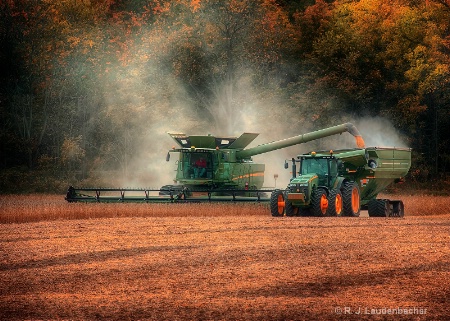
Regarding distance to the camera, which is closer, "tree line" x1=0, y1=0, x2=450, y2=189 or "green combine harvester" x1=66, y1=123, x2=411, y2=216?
"green combine harvester" x1=66, y1=123, x2=411, y2=216

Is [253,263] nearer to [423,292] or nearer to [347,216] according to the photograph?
[423,292]

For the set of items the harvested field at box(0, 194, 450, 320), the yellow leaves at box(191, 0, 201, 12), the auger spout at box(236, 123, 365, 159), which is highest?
the yellow leaves at box(191, 0, 201, 12)

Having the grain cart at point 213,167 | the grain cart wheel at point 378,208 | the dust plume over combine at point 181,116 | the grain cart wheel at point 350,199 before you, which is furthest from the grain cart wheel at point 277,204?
the dust plume over combine at point 181,116

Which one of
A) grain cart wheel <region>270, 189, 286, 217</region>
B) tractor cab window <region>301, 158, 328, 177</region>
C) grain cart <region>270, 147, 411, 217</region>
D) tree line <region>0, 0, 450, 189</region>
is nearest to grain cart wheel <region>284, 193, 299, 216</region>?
grain cart <region>270, 147, 411, 217</region>

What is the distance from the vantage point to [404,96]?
5969cm

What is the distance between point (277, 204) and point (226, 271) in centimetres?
1410

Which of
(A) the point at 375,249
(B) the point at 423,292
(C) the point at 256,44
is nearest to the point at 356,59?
(C) the point at 256,44

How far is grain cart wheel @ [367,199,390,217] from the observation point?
106ft

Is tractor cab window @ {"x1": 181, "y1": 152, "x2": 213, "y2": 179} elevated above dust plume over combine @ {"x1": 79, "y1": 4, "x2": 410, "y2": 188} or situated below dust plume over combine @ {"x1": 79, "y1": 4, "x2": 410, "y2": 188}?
below

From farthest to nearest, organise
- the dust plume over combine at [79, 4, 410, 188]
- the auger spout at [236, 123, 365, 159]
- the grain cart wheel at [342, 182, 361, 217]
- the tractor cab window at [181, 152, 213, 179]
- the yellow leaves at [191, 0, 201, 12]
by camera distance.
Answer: the yellow leaves at [191, 0, 201, 12], the dust plume over combine at [79, 4, 410, 188], the tractor cab window at [181, 152, 213, 179], the auger spout at [236, 123, 365, 159], the grain cart wheel at [342, 182, 361, 217]

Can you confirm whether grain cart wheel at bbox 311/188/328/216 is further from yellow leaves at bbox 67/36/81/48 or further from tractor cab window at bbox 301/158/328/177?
yellow leaves at bbox 67/36/81/48

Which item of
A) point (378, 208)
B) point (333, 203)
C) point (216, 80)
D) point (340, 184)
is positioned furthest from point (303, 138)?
point (216, 80)

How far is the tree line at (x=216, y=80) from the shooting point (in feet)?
191

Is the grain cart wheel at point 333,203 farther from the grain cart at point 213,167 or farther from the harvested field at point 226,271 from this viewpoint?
the grain cart at point 213,167
